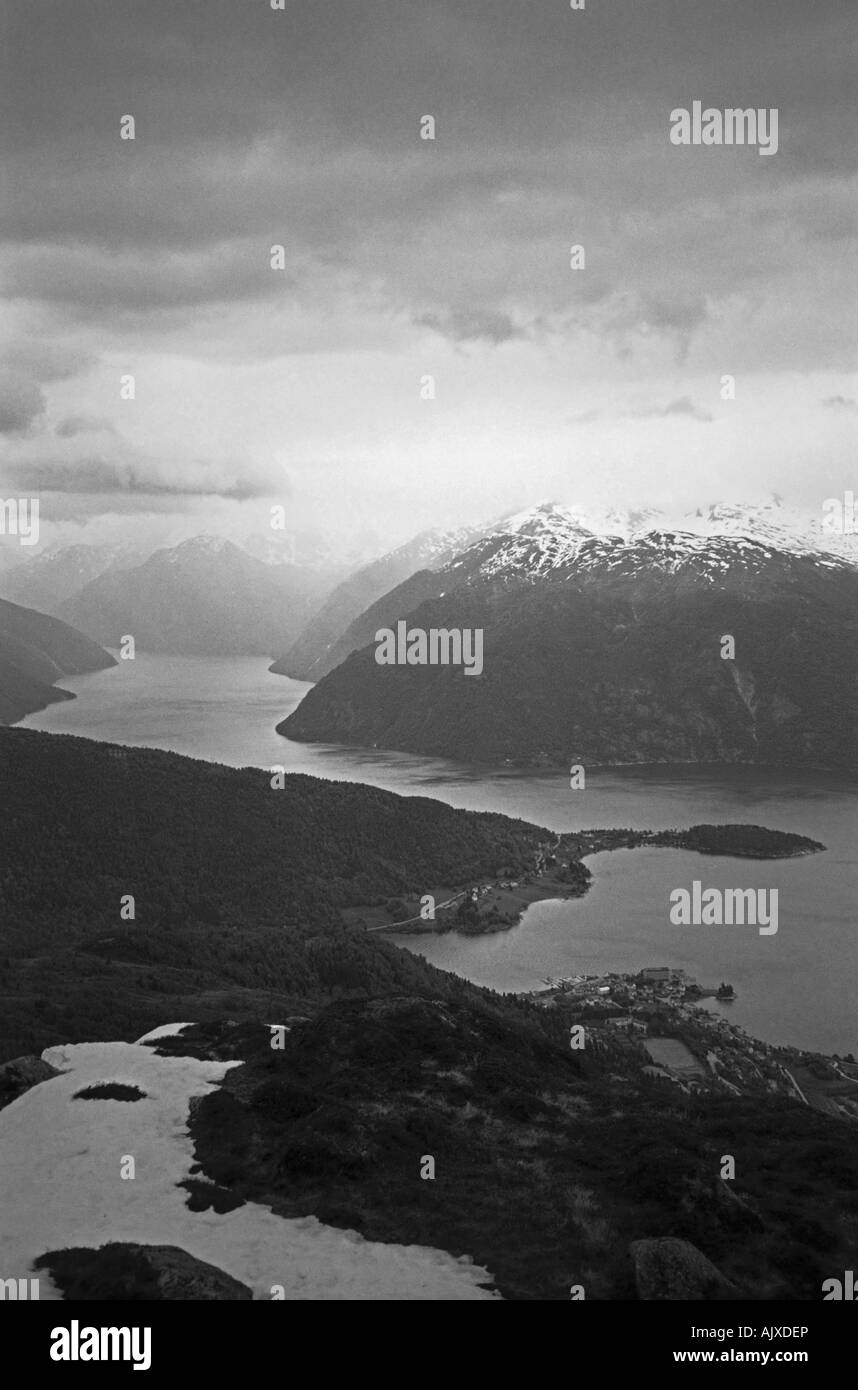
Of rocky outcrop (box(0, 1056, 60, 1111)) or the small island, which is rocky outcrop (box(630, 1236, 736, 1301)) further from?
the small island

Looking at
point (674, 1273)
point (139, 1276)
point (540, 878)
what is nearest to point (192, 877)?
point (540, 878)

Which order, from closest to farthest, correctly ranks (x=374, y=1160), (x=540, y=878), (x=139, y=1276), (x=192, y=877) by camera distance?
1. (x=139, y=1276)
2. (x=374, y=1160)
3. (x=192, y=877)
4. (x=540, y=878)

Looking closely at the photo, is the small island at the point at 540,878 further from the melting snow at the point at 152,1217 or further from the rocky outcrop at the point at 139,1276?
the rocky outcrop at the point at 139,1276

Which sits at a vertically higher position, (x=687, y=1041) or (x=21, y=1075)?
(x=21, y=1075)

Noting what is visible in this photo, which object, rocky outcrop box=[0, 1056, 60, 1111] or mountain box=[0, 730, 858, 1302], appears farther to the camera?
rocky outcrop box=[0, 1056, 60, 1111]

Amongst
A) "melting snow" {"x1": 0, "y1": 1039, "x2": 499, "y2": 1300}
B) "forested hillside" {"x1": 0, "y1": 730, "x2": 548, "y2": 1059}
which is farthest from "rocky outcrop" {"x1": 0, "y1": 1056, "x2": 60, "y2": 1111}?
"forested hillside" {"x1": 0, "y1": 730, "x2": 548, "y2": 1059}

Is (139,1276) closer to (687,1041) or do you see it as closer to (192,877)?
(687,1041)
